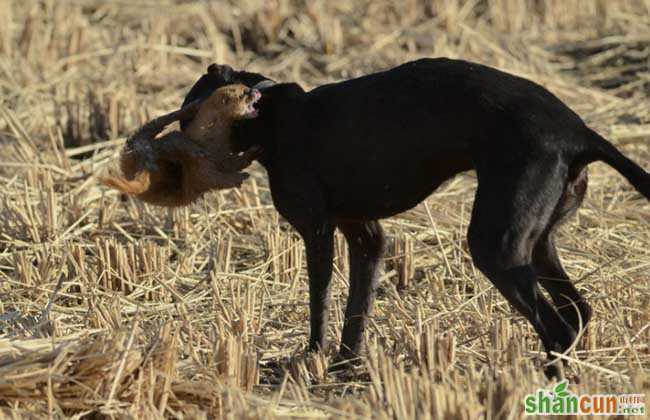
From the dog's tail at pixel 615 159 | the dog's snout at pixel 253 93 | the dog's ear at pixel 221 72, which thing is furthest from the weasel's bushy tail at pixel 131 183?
the dog's tail at pixel 615 159

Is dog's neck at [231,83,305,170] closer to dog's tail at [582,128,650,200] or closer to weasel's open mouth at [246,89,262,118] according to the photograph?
weasel's open mouth at [246,89,262,118]

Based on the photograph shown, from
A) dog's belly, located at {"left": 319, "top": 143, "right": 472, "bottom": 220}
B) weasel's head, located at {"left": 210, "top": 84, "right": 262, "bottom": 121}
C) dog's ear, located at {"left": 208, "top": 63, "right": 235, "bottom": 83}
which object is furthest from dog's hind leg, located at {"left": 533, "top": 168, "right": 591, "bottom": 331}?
dog's ear, located at {"left": 208, "top": 63, "right": 235, "bottom": 83}

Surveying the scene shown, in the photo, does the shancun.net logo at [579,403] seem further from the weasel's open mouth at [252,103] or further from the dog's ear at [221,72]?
the dog's ear at [221,72]

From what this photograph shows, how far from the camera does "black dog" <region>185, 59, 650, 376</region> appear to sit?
5.06 m

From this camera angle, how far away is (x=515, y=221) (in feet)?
16.5

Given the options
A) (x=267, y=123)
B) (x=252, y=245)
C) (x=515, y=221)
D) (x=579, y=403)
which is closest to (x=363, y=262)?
(x=267, y=123)

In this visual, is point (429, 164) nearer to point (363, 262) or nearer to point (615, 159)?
point (615, 159)

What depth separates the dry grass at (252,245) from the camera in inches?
188

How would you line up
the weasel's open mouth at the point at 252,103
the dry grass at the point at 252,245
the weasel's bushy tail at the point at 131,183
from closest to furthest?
the dry grass at the point at 252,245
the weasel's bushy tail at the point at 131,183
the weasel's open mouth at the point at 252,103

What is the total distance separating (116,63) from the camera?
39.3 feet

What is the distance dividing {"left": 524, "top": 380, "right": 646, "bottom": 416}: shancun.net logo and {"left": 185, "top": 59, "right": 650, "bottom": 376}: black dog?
647mm

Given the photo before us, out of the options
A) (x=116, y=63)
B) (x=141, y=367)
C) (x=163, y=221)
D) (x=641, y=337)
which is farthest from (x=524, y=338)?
(x=116, y=63)

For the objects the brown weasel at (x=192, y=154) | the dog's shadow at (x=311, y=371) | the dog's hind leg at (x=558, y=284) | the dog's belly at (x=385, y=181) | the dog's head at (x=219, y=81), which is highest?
the dog's head at (x=219, y=81)

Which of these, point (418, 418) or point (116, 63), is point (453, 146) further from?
point (116, 63)
